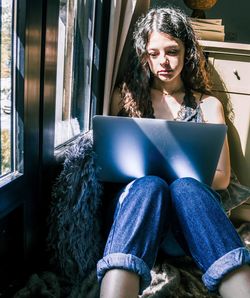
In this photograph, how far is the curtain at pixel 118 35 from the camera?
1316 millimetres

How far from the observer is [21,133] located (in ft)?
2.93

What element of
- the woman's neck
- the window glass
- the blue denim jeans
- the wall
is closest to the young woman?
the blue denim jeans

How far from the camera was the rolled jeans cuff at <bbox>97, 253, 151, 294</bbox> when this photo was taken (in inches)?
31.9

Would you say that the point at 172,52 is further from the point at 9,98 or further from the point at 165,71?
the point at 9,98

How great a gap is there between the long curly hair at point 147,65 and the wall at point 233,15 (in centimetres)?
63

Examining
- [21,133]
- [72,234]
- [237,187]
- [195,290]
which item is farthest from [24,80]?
[237,187]

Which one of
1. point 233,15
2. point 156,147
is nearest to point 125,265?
point 156,147

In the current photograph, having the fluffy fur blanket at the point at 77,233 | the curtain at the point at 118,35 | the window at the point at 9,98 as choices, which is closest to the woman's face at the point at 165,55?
the curtain at the point at 118,35

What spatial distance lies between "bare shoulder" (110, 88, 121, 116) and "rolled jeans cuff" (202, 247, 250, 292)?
70cm

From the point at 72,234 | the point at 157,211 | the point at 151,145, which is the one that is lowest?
the point at 72,234

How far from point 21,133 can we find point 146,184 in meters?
0.32

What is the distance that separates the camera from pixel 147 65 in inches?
52.2

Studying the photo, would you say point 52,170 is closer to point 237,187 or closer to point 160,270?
point 160,270

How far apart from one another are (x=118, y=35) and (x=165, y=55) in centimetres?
25
